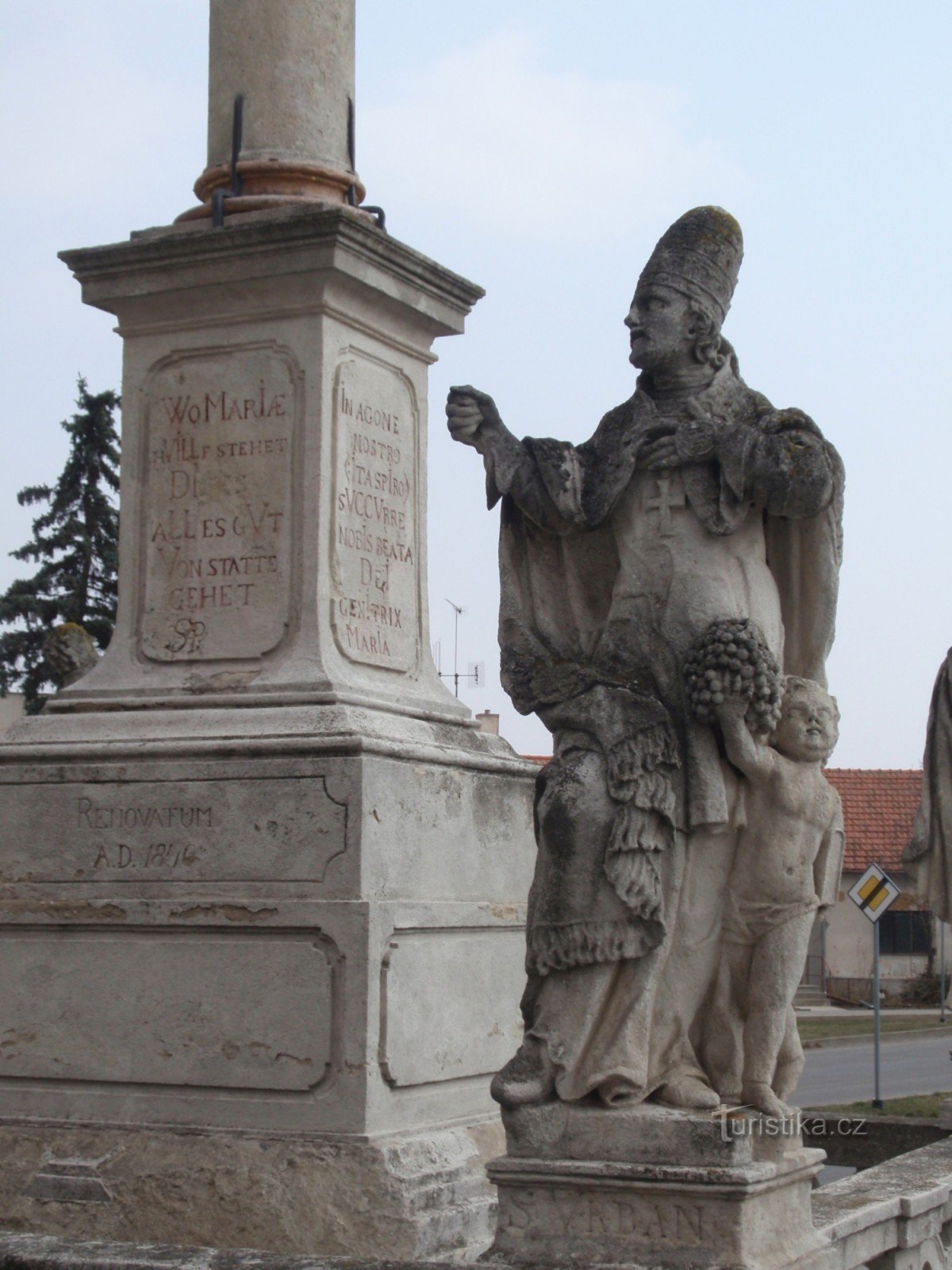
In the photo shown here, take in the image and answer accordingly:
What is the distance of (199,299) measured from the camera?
783cm

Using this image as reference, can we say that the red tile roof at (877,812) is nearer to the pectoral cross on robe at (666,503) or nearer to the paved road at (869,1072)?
the paved road at (869,1072)

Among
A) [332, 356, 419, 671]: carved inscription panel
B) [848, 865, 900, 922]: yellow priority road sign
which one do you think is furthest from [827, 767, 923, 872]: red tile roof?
[332, 356, 419, 671]: carved inscription panel

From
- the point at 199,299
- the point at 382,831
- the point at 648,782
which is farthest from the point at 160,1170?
the point at 199,299

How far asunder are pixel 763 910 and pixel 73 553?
2265 centimetres

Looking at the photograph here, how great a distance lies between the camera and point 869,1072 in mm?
20172

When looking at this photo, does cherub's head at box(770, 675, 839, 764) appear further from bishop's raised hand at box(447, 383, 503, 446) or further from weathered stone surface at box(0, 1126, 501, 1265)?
weathered stone surface at box(0, 1126, 501, 1265)

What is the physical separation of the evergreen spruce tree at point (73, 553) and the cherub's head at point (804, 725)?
21.5 meters

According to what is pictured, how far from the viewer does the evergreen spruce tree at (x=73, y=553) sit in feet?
85.9

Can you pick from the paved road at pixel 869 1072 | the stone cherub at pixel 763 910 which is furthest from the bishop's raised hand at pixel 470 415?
the paved road at pixel 869 1072

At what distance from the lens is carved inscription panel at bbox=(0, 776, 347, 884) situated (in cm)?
696

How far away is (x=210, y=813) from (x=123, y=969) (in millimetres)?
639

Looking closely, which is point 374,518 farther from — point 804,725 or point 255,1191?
point 804,725

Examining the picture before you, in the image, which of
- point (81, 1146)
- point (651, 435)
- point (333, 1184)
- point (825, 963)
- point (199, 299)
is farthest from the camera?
point (825, 963)

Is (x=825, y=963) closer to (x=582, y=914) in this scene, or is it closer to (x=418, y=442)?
(x=418, y=442)
